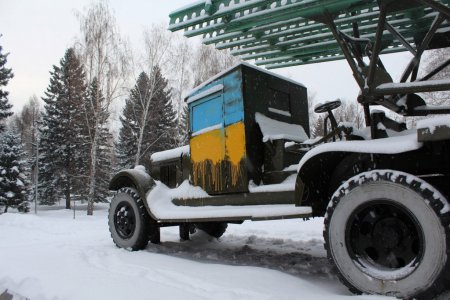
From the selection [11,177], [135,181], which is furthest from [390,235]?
[11,177]

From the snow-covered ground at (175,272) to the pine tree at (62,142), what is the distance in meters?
27.1

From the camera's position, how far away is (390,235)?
286 cm

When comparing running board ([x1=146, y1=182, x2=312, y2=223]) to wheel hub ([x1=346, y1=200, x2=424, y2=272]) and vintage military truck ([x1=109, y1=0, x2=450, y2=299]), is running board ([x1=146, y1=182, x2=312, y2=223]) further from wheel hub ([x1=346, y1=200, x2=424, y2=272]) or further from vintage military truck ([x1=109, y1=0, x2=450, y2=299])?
wheel hub ([x1=346, y1=200, x2=424, y2=272])

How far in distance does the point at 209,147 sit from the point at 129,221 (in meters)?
1.88

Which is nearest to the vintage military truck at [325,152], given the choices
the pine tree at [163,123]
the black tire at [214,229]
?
the black tire at [214,229]

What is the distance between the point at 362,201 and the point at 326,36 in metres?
2.02

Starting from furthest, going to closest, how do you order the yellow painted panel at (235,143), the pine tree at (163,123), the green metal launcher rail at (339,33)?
1. the pine tree at (163,123)
2. the yellow painted panel at (235,143)
3. the green metal launcher rail at (339,33)

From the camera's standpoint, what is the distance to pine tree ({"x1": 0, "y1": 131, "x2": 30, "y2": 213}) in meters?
26.3

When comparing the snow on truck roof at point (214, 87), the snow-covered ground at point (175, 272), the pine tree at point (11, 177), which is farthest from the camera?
the pine tree at point (11, 177)

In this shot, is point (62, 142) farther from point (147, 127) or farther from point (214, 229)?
point (214, 229)

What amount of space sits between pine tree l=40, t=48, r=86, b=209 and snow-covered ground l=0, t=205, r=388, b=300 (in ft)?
88.9

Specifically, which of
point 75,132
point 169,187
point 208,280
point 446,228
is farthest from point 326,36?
point 75,132

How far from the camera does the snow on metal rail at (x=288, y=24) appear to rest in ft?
10.4

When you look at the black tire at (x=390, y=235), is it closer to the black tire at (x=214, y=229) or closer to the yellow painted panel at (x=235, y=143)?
the yellow painted panel at (x=235, y=143)
